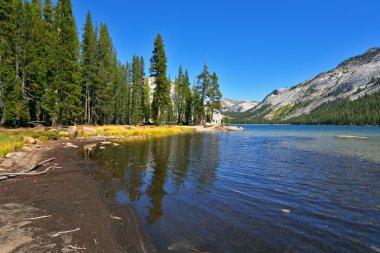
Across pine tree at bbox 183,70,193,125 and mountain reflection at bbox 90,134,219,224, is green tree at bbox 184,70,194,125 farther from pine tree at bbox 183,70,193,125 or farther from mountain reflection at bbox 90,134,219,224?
mountain reflection at bbox 90,134,219,224

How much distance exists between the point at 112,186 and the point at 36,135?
67.6 ft

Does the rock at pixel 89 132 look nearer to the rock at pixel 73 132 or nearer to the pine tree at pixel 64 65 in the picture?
the rock at pixel 73 132

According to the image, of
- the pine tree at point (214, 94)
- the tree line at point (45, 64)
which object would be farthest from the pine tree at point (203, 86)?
the tree line at point (45, 64)

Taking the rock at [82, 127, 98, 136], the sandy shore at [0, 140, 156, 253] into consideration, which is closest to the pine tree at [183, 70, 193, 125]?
the rock at [82, 127, 98, 136]

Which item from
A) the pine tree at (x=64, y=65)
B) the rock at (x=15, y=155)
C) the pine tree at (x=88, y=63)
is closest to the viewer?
the rock at (x=15, y=155)

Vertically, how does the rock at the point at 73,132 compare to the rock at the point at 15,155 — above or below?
above

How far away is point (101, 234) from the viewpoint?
6562 millimetres

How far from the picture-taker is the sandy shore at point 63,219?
19.1ft

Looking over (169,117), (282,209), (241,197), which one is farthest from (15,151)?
(169,117)

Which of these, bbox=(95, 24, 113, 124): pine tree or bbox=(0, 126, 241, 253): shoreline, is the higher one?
bbox=(95, 24, 113, 124): pine tree

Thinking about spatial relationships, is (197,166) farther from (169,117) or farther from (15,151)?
(169,117)

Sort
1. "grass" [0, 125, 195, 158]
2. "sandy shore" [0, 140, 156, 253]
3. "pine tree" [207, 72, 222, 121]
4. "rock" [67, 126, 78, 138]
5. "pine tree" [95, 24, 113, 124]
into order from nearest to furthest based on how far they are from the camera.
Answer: "sandy shore" [0, 140, 156, 253] < "grass" [0, 125, 195, 158] < "rock" [67, 126, 78, 138] < "pine tree" [95, 24, 113, 124] < "pine tree" [207, 72, 222, 121]

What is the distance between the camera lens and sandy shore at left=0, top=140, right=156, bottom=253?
5816 millimetres

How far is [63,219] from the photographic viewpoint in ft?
24.1
